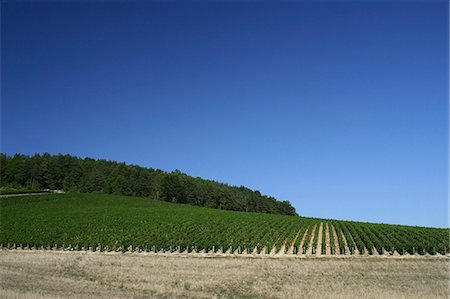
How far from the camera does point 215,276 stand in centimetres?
3206

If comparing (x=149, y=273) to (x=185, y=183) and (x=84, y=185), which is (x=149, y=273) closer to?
(x=84, y=185)

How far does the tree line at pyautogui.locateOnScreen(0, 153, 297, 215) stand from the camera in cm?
12300

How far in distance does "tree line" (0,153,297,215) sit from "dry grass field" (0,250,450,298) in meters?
83.4

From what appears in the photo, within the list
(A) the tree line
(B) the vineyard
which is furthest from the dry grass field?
(A) the tree line

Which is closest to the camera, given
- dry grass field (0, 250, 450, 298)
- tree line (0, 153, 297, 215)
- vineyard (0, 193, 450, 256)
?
dry grass field (0, 250, 450, 298)

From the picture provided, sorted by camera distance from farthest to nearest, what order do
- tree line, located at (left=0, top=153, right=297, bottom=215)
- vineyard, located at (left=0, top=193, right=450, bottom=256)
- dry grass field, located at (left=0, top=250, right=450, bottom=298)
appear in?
1. tree line, located at (left=0, top=153, right=297, bottom=215)
2. vineyard, located at (left=0, top=193, right=450, bottom=256)
3. dry grass field, located at (left=0, top=250, right=450, bottom=298)

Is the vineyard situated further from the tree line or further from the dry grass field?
the tree line

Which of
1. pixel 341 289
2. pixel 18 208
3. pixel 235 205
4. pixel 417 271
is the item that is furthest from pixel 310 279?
pixel 235 205

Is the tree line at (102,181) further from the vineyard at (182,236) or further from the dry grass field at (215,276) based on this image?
the dry grass field at (215,276)

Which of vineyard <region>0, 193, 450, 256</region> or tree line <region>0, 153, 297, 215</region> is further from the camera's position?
tree line <region>0, 153, 297, 215</region>

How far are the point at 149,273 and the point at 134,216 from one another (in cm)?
3662

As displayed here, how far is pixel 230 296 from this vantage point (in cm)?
2548

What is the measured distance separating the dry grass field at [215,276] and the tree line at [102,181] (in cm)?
8341

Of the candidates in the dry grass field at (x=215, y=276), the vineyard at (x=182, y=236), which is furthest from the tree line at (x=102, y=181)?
the dry grass field at (x=215, y=276)
